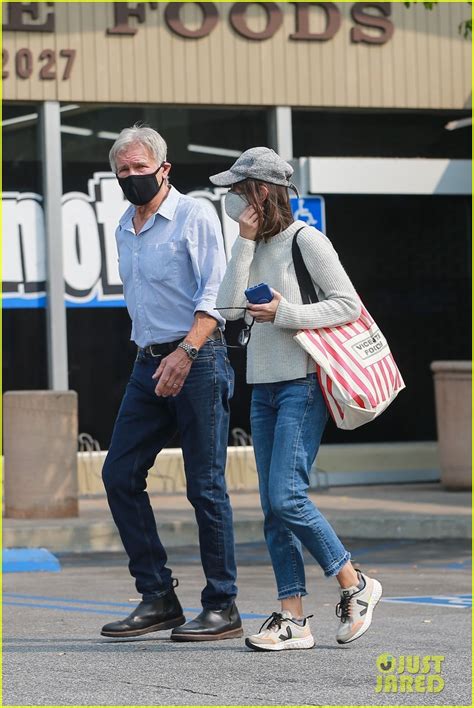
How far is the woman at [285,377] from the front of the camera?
19.0 ft

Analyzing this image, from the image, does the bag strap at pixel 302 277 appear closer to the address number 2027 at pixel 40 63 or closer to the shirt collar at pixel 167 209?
the shirt collar at pixel 167 209

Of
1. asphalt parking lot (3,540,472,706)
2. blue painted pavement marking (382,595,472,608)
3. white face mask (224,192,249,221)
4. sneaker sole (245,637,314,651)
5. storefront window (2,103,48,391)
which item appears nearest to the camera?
asphalt parking lot (3,540,472,706)

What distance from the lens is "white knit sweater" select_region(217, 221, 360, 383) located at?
19.0 feet

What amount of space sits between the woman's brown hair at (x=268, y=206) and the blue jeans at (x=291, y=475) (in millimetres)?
596

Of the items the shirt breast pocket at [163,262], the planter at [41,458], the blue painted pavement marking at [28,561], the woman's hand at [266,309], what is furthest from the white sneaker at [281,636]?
the planter at [41,458]

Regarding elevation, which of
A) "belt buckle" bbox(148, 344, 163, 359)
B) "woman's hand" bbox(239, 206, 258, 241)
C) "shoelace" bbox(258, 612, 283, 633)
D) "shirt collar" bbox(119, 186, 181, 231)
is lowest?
"shoelace" bbox(258, 612, 283, 633)

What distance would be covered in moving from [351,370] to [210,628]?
123 centimetres

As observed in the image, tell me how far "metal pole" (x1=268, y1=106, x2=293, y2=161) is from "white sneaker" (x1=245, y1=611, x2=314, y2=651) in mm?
10310

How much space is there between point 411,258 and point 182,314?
33.6ft

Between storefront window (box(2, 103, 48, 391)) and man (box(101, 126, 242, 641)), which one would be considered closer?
man (box(101, 126, 242, 641))

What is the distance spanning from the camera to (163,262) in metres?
6.16

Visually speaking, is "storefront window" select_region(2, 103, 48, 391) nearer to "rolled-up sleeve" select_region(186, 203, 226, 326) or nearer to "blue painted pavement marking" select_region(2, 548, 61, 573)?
"blue painted pavement marking" select_region(2, 548, 61, 573)

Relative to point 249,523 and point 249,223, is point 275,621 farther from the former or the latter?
point 249,523

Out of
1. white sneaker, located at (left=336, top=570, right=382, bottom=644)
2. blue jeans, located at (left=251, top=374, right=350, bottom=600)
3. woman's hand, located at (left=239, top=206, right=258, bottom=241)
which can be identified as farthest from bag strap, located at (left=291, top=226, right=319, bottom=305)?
white sneaker, located at (left=336, top=570, right=382, bottom=644)
